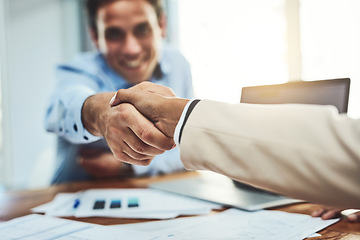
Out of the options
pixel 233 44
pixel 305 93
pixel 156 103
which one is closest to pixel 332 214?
pixel 305 93

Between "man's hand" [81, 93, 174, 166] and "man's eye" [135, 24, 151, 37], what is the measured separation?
1185 millimetres

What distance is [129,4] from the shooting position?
6.50ft

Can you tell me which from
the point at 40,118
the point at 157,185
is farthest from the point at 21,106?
the point at 157,185

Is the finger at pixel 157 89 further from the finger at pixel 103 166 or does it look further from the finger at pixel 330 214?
the finger at pixel 103 166

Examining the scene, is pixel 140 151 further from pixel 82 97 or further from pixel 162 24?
pixel 162 24

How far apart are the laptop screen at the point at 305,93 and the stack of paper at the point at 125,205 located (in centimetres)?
37

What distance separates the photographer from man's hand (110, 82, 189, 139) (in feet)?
1.89

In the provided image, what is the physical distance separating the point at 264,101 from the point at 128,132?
0.47 metres

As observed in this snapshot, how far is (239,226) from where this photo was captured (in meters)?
0.64

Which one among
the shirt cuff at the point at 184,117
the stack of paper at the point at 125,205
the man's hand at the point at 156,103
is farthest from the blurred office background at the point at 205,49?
the shirt cuff at the point at 184,117

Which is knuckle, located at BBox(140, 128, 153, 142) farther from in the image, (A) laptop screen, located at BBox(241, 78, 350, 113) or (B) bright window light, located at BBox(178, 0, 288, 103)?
(B) bright window light, located at BBox(178, 0, 288, 103)

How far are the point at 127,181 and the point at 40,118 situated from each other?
210 cm

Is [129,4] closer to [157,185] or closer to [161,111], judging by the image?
[157,185]

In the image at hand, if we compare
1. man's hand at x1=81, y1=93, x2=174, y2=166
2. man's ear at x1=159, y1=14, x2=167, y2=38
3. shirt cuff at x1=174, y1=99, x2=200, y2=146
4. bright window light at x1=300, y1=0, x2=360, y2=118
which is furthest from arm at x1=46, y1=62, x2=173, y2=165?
bright window light at x1=300, y1=0, x2=360, y2=118
